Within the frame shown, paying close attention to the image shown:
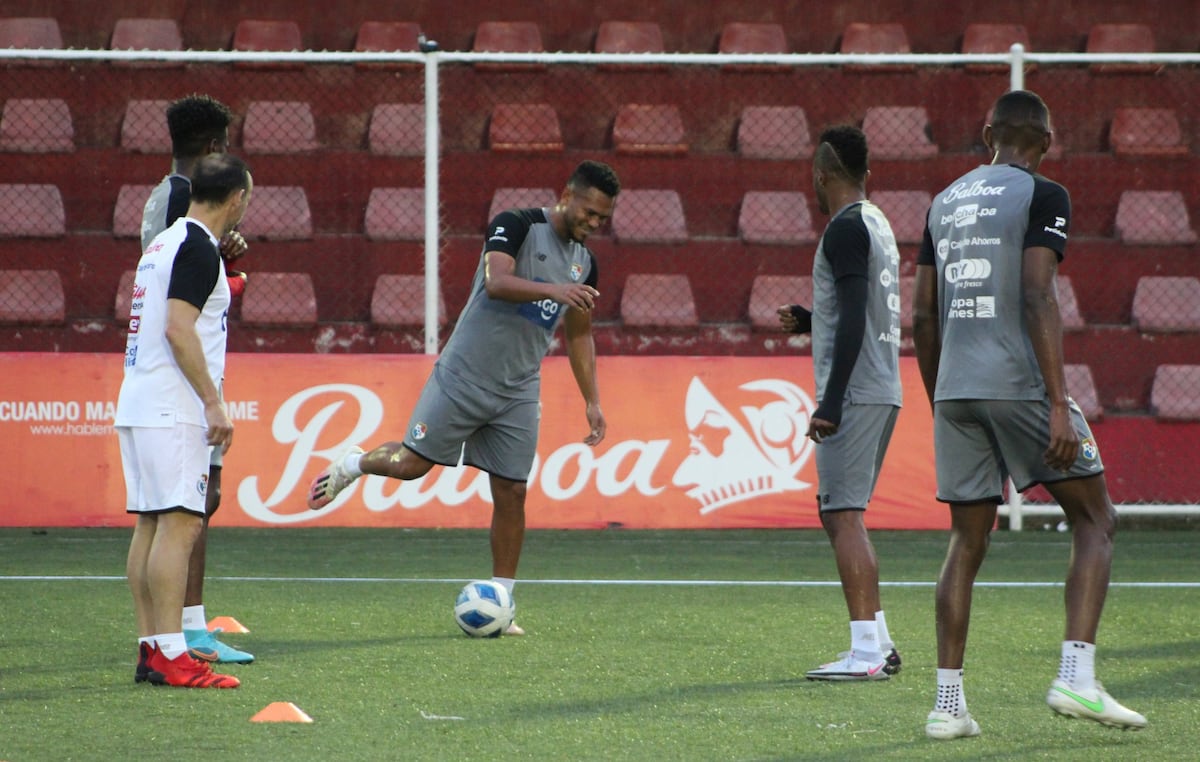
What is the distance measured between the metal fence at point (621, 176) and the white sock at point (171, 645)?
23.6 ft

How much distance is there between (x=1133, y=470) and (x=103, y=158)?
28.3ft

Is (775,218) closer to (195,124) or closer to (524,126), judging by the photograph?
(524,126)

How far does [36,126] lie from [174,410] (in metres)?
9.08

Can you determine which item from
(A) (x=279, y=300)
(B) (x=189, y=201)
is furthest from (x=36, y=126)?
(B) (x=189, y=201)

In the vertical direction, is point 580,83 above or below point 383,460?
above

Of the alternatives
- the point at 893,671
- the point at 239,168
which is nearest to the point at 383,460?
the point at 239,168

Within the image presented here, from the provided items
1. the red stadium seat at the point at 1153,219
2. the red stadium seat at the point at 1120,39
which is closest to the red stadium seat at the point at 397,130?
the red stadium seat at the point at 1153,219

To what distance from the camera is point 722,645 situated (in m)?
6.16

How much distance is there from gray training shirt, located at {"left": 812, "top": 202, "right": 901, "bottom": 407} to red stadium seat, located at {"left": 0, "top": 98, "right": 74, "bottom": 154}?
924 centimetres

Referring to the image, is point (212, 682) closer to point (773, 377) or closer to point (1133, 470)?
point (773, 377)

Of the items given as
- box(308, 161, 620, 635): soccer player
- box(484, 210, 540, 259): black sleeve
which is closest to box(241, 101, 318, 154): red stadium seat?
box(308, 161, 620, 635): soccer player

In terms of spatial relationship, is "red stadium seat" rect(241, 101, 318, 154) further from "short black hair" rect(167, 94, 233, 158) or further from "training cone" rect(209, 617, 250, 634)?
"short black hair" rect(167, 94, 233, 158)

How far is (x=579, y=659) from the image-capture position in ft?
19.0

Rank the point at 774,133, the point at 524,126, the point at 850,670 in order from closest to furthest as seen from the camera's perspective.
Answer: the point at 850,670
the point at 524,126
the point at 774,133
